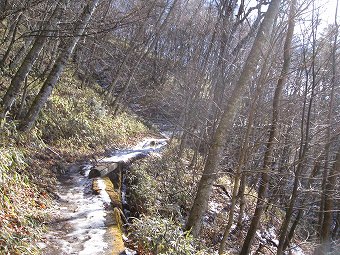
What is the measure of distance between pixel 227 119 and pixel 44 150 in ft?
18.2

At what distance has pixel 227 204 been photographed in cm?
1304

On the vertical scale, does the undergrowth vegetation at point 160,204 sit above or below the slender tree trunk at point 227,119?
below

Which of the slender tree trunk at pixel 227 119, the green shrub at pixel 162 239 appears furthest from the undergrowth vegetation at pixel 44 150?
the slender tree trunk at pixel 227 119

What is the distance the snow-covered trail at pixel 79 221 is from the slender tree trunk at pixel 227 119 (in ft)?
5.63

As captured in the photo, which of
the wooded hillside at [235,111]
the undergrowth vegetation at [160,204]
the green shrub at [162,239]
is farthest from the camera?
the wooded hillside at [235,111]

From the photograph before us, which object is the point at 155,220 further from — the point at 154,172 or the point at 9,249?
the point at 154,172

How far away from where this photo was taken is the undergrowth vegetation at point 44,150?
16.4ft

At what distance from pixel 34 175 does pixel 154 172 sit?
5.49m

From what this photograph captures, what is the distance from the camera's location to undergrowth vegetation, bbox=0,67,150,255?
5.00m

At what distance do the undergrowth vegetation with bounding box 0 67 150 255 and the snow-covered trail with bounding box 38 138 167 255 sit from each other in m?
0.23

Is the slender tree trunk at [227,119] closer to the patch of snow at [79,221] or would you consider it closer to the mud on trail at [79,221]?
the mud on trail at [79,221]

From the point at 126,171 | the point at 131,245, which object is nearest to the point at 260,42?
the point at 131,245

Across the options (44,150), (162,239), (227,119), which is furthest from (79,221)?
(44,150)

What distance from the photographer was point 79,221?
6.10 metres
